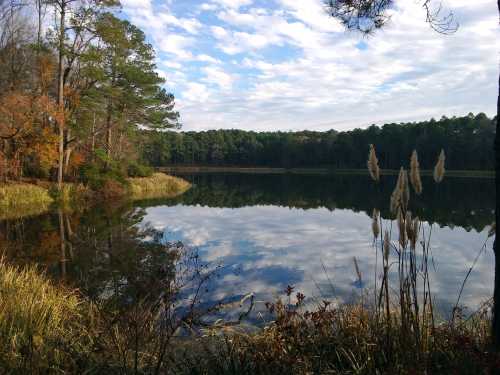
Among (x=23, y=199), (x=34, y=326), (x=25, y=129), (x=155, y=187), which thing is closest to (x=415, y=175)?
(x=34, y=326)

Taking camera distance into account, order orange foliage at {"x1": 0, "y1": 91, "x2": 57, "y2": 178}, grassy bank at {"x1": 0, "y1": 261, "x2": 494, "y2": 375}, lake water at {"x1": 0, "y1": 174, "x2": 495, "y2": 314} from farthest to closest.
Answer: orange foliage at {"x1": 0, "y1": 91, "x2": 57, "y2": 178} → lake water at {"x1": 0, "y1": 174, "x2": 495, "y2": 314} → grassy bank at {"x1": 0, "y1": 261, "x2": 494, "y2": 375}

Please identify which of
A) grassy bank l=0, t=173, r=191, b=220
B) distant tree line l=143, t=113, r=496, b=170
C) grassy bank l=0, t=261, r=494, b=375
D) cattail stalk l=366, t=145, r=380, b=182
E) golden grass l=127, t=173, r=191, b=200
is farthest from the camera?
distant tree line l=143, t=113, r=496, b=170

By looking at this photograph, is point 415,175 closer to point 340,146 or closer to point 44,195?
point 44,195

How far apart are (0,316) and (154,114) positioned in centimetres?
3110

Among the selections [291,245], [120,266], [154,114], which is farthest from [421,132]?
[120,266]

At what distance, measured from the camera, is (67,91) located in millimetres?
24844

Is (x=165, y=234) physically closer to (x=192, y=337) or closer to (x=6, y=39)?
(x=192, y=337)

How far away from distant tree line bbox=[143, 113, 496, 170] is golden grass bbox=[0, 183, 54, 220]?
1940cm

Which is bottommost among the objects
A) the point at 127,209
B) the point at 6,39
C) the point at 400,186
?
the point at 127,209

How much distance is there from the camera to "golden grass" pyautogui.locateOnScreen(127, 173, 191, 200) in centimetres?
3086

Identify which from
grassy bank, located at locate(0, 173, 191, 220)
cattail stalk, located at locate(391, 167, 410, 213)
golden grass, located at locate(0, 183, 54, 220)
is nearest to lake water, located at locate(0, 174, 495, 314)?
cattail stalk, located at locate(391, 167, 410, 213)

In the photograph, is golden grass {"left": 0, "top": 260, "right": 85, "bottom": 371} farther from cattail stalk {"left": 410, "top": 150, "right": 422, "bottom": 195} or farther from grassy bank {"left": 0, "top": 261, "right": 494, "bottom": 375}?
cattail stalk {"left": 410, "top": 150, "right": 422, "bottom": 195}

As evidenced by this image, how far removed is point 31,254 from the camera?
1016 centimetres

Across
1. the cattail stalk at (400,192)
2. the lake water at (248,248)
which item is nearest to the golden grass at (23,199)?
the lake water at (248,248)
